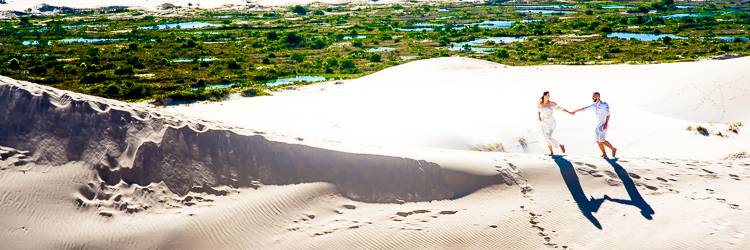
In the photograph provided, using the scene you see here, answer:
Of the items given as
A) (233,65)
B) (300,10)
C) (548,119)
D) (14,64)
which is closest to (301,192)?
A: (548,119)

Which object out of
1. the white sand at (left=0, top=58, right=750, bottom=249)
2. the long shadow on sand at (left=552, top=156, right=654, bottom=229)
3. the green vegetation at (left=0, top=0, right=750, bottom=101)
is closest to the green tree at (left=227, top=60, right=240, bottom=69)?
the green vegetation at (left=0, top=0, right=750, bottom=101)

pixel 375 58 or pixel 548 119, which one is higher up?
pixel 548 119

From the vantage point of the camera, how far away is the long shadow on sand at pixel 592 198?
31.9 ft

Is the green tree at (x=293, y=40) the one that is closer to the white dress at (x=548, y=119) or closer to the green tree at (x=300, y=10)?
the white dress at (x=548, y=119)

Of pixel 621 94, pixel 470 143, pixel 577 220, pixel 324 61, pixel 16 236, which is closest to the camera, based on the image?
pixel 16 236

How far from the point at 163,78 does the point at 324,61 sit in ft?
31.2

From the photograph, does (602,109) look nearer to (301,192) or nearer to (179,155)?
(301,192)

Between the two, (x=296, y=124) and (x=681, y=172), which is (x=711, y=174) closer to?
(x=681, y=172)

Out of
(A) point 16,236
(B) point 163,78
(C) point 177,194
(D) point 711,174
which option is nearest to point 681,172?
(D) point 711,174

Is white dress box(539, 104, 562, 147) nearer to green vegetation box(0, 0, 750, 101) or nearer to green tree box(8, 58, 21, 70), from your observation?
green vegetation box(0, 0, 750, 101)

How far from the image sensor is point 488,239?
8.84 meters

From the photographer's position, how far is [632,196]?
33.9 ft

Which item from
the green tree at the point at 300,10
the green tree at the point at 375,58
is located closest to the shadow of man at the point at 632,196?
the green tree at the point at 375,58

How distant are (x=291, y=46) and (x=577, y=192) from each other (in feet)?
116
